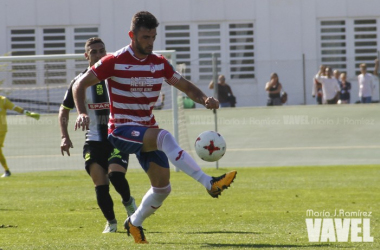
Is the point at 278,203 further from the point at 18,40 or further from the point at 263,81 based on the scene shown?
the point at 18,40

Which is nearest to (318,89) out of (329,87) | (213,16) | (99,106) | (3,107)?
(329,87)

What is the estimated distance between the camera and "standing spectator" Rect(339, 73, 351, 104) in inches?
953

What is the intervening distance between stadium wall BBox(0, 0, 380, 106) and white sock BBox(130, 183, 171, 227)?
23950 mm

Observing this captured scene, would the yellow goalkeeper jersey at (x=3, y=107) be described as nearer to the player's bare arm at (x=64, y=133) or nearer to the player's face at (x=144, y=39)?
the player's bare arm at (x=64, y=133)

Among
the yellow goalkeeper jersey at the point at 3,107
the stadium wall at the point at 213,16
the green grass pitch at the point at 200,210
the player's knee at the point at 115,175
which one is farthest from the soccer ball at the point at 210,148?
the stadium wall at the point at 213,16

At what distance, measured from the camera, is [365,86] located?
2405 cm

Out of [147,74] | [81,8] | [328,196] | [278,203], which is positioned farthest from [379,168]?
[81,8]

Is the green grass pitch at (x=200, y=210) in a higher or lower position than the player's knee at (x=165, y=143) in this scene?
lower

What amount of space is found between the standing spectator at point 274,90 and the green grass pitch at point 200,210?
6.18 m

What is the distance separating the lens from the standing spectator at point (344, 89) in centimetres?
2422

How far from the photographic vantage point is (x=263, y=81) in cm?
2362

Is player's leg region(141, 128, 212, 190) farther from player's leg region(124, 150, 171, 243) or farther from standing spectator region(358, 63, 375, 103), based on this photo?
standing spectator region(358, 63, 375, 103)

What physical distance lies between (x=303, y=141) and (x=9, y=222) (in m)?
13.3

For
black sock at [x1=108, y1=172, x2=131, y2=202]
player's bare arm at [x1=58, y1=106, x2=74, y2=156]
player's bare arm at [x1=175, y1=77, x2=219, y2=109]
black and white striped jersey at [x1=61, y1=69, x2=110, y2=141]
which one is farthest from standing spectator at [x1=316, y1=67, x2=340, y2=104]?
player's bare arm at [x1=175, y1=77, x2=219, y2=109]
